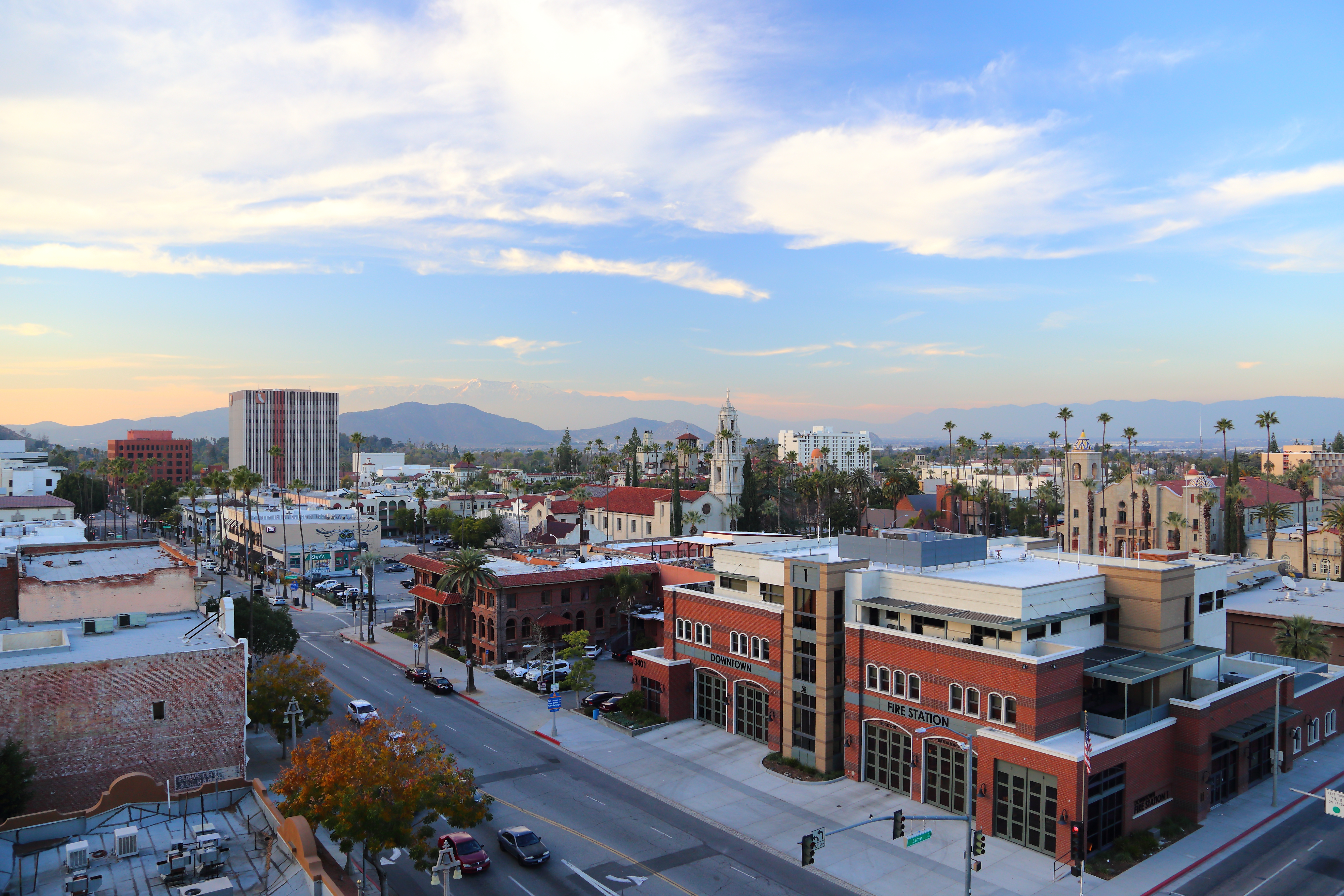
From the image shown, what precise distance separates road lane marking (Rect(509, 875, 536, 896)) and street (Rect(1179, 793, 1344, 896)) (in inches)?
1004

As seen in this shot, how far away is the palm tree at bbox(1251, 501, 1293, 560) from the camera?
341ft

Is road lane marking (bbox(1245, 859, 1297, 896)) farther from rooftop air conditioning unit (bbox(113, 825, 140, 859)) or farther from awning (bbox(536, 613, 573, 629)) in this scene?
awning (bbox(536, 613, 573, 629))

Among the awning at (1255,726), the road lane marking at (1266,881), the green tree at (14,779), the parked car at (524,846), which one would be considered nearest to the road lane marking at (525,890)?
the parked car at (524,846)

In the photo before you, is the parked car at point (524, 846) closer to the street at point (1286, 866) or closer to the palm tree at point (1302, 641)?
the street at point (1286, 866)

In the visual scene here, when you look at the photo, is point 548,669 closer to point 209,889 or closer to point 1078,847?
point 209,889

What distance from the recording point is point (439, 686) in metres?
60.8

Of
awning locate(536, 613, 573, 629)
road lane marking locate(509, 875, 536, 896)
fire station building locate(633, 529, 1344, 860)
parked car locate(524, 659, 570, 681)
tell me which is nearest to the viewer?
road lane marking locate(509, 875, 536, 896)

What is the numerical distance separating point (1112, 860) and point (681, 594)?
2876cm

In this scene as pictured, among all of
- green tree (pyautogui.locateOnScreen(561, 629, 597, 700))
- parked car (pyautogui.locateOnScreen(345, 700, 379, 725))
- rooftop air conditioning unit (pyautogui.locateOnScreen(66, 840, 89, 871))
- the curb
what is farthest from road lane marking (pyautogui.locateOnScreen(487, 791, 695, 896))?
the curb

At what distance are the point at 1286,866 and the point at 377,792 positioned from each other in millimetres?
37045

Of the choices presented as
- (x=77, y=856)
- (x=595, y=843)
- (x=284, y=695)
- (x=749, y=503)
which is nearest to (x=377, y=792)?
(x=77, y=856)

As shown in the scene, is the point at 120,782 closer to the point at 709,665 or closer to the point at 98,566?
the point at 98,566

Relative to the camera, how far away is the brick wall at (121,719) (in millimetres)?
32844

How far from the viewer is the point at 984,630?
4075 cm
